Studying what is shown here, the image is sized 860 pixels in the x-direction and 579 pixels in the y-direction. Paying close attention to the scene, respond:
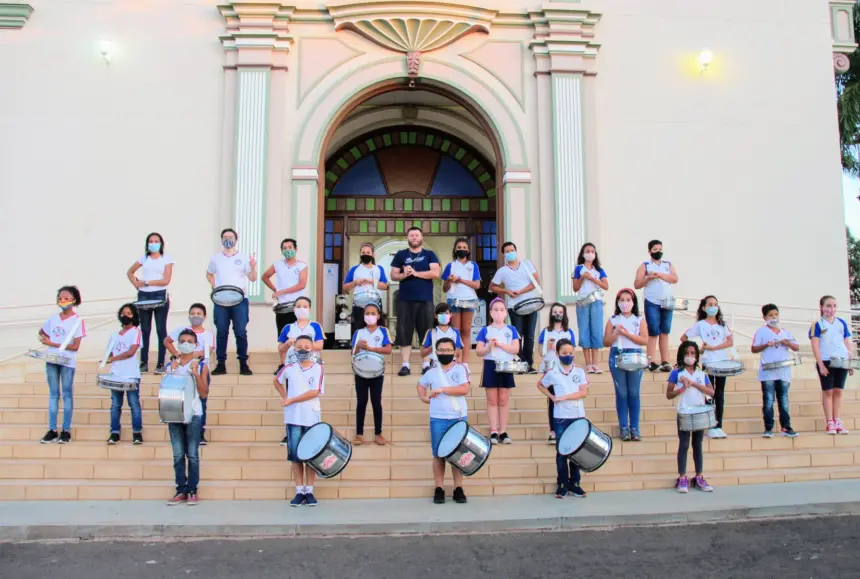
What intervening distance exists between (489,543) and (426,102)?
11.3m

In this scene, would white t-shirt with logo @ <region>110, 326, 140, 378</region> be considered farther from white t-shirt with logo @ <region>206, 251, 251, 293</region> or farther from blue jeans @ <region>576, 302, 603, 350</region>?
blue jeans @ <region>576, 302, 603, 350</region>

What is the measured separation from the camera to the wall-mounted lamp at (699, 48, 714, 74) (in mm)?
13758

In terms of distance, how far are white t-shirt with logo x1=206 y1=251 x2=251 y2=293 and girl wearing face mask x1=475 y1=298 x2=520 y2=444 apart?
344 centimetres

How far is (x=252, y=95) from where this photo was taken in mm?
13328

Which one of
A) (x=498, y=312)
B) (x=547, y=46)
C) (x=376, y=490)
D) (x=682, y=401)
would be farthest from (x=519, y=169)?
(x=376, y=490)

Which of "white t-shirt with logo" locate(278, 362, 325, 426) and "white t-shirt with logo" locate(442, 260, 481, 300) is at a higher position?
"white t-shirt with logo" locate(442, 260, 481, 300)

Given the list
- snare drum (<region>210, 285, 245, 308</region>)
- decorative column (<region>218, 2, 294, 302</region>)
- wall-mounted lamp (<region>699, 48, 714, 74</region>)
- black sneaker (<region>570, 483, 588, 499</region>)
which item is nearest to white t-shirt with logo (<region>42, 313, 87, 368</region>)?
snare drum (<region>210, 285, 245, 308</region>)

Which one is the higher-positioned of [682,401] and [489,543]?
[682,401]

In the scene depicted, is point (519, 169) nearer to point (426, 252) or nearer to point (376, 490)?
point (426, 252)

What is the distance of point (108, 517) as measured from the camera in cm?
698

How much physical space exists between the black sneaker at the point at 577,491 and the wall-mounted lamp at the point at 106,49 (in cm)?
1059

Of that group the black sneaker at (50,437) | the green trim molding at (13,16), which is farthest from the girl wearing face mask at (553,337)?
the green trim molding at (13,16)

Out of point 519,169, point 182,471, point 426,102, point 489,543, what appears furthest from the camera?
point 426,102

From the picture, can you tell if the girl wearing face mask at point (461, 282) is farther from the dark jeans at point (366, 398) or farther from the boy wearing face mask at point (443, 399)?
the boy wearing face mask at point (443, 399)
